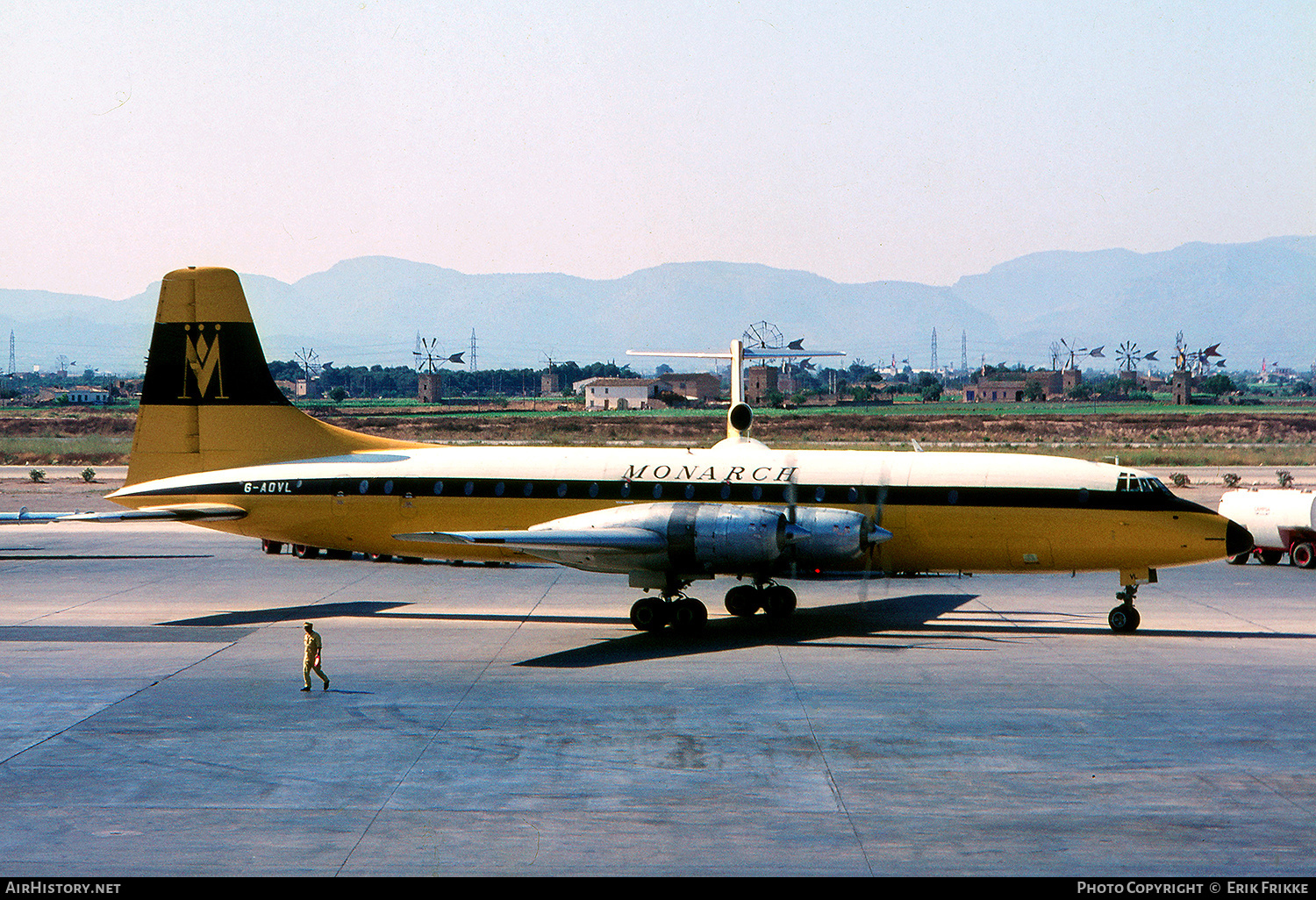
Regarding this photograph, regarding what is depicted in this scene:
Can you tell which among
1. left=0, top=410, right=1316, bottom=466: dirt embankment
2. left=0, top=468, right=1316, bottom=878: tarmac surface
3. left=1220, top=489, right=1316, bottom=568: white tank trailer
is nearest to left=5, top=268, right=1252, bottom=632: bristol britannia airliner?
left=0, top=468, right=1316, bottom=878: tarmac surface

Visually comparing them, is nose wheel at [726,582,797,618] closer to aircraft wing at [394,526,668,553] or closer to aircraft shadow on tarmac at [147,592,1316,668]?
aircraft shadow on tarmac at [147,592,1316,668]

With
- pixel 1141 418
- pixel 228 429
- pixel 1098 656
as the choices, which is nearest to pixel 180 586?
pixel 228 429

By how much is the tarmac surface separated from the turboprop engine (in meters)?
1.62

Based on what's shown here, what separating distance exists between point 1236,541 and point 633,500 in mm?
13382

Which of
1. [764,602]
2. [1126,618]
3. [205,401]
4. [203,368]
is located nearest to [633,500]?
[764,602]

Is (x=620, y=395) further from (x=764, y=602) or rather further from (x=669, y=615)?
(x=669, y=615)

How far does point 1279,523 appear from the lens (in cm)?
3600

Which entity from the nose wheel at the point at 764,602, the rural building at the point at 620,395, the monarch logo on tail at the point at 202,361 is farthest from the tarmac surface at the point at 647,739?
the rural building at the point at 620,395

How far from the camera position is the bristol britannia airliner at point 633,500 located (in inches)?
967

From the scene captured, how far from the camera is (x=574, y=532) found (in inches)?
947

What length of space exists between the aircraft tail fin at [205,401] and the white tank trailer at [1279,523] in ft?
90.3

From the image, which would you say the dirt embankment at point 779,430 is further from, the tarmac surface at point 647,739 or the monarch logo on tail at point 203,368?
the tarmac surface at point 647,739

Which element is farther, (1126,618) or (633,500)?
(633,500)
